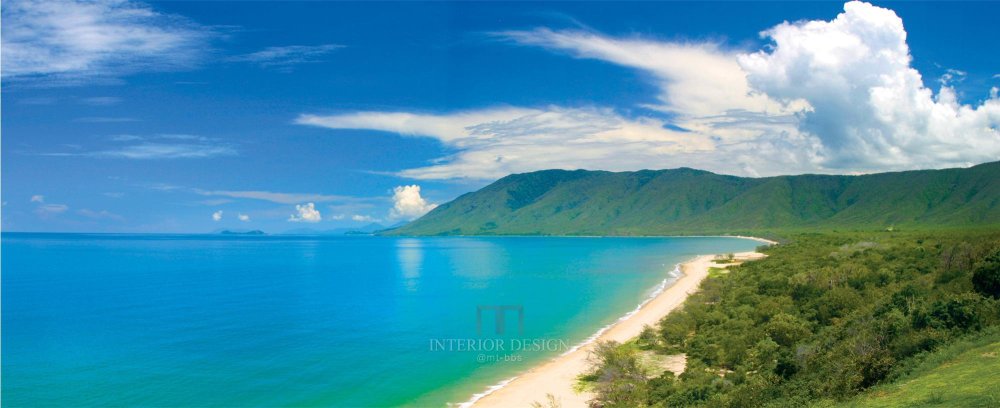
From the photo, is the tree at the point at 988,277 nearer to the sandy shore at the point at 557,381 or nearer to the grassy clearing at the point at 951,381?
the grassy clearing at the point at 951,381

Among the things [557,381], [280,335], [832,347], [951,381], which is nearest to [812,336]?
[832,347]

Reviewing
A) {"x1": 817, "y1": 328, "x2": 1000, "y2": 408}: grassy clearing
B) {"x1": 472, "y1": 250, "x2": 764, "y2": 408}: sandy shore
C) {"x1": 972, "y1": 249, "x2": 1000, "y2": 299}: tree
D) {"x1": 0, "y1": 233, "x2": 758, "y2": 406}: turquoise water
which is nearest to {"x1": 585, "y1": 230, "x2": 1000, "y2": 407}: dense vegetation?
{"x1": 972, "y1": 249, "x2": 1000, "y2": 299}: tree

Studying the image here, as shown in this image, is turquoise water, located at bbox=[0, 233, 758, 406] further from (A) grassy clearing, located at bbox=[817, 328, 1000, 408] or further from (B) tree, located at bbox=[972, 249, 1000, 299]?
(B) tree, located at bbox=[972, 249, 1000, 299]

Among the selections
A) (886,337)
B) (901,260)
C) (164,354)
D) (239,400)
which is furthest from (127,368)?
(901,260)

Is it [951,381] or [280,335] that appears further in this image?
[280,335]

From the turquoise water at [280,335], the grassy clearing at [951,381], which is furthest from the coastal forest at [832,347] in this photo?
the turquoise water at [280,335]

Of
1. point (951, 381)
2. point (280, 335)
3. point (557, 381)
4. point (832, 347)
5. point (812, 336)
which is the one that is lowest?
point (280, 335)

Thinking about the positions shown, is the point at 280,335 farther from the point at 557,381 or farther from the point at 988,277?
the point at 988,277

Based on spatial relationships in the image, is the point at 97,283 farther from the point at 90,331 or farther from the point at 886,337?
the point at 886,337

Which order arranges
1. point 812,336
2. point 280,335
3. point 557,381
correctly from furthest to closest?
point 280,335 < point 557,381 < point 812,336
